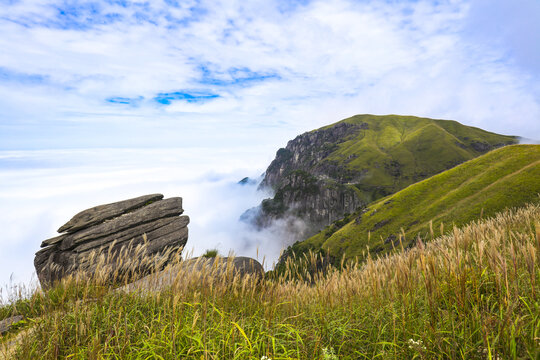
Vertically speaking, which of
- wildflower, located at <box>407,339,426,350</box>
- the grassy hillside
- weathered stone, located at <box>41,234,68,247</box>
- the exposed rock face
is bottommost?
the grassy hillside

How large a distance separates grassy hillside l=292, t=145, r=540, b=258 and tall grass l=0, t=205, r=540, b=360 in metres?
66.3

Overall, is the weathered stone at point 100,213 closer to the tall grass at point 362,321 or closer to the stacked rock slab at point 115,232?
the stacked rock slab at point 115,232

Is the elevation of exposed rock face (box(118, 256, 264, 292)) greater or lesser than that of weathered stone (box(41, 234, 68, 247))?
lesser

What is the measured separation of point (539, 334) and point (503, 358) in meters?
0.64

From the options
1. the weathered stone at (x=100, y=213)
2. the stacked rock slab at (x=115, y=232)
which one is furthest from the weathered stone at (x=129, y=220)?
the weathered stone at (x=100, y=213)

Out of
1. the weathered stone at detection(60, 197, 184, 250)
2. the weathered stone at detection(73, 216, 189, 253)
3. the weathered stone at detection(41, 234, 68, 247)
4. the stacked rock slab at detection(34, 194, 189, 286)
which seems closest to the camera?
the stacked rock slab at detection(34, 194, 189, 286)

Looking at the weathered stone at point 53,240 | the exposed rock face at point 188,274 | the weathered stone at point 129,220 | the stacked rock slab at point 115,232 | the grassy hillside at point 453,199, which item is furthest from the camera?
the grassy hillside at point 453,199

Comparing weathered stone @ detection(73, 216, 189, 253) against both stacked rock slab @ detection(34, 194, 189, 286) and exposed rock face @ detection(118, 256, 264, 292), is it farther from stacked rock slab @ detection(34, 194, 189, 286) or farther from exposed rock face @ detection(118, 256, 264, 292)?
exposed rock face @ detection(118, 256, 264, 292)

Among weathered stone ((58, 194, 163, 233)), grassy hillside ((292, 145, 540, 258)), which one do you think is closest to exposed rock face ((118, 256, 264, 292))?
weathered stone ((58, 194, 163, 233))

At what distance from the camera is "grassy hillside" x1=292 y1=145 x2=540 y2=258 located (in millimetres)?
78125

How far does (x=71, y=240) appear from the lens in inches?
677

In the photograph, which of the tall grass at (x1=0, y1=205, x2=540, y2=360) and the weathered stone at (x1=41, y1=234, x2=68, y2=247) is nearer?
the tall grass at (x1=0, y1=205, x2=540, y2=360)

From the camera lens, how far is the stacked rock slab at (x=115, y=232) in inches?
660

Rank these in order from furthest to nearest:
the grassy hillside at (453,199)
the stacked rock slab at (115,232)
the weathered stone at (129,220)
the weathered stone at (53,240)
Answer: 1. the grassy hillside at (453,199)
2. the weathered stone at (53,240)
3. the weathered stone at (129,220)
4. the stacked rock slab at (115,232)
